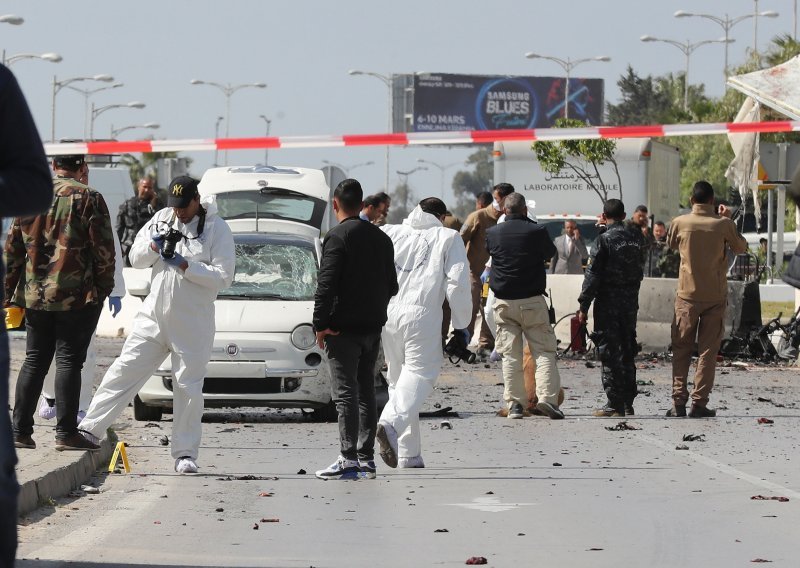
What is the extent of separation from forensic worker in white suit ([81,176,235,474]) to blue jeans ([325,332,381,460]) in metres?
0.75

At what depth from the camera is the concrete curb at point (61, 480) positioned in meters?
7.99

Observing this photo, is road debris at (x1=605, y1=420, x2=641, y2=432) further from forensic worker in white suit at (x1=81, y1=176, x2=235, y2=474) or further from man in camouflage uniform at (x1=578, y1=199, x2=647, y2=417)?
forensic worker in white suit at (x1=81, y1=176, x2=235, y2=474)

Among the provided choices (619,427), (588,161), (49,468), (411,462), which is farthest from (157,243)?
(588,161)

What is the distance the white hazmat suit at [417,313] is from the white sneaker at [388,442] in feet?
0.25

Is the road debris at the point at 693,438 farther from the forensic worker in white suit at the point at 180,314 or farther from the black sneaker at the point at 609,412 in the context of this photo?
the forensic worker in white suit at the point at 180,314

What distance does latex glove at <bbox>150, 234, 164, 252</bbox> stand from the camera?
9586 millimetres

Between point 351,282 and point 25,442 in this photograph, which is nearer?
point 25,442

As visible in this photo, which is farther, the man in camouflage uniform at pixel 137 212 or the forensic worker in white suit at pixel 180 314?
the man in camouflage uniform at pixel 137 212

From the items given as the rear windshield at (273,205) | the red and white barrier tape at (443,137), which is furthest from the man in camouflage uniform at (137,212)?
the red and white barrier tape at (443,137)

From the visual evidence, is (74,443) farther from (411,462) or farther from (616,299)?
(616,299)

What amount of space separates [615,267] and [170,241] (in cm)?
540

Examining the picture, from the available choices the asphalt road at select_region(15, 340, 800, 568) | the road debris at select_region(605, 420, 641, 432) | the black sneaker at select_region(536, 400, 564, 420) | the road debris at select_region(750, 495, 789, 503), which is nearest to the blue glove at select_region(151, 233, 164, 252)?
the asphalt road at select_region(15, 340, 800, 568)

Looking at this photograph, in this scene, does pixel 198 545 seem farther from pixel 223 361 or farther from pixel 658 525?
pixel 223 361

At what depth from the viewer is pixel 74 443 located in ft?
31.8
